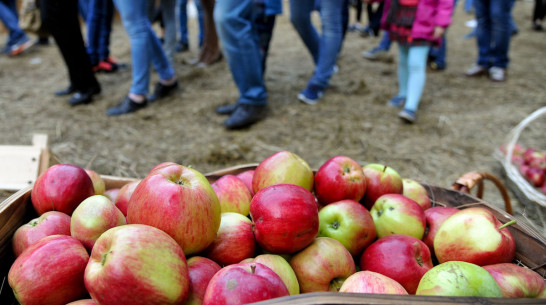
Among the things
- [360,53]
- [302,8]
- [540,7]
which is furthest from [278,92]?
[540,7]

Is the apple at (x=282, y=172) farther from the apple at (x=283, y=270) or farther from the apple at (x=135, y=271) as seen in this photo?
the apple at (x=135, y=271)

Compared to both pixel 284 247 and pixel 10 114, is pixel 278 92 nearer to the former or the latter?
pixel 10 114

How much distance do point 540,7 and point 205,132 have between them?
7.70 meters

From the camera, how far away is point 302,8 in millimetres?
3717

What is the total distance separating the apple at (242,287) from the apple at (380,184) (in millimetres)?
804

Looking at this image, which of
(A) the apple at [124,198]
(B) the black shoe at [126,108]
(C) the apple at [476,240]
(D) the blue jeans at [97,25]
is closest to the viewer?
(C) the apple at [476,240]

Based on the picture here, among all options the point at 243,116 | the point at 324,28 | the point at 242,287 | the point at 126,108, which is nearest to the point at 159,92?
the point at 126,108

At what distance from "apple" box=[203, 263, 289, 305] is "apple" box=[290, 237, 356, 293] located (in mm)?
228

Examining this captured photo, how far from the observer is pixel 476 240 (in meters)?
1.20

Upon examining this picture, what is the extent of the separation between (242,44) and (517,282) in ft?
8.76

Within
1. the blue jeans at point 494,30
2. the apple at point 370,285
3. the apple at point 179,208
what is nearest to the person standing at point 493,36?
the blue jeans at point 494,30

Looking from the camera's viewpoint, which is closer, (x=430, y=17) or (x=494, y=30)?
(x=430, y=17)

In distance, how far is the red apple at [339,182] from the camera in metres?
1.43

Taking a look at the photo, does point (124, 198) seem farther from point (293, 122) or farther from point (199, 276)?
point (293, 122)
